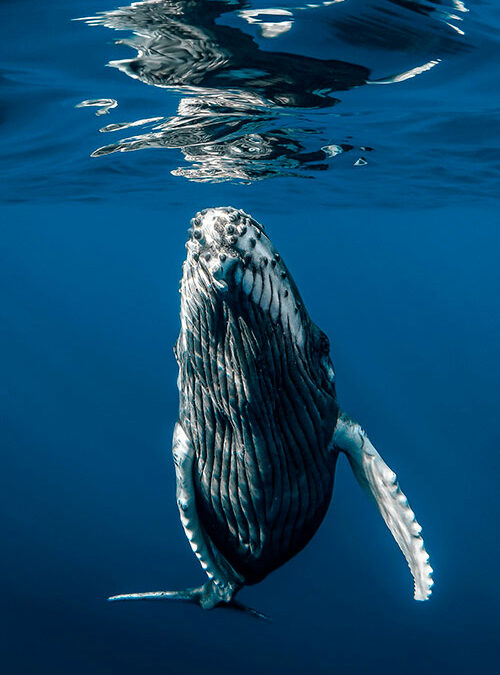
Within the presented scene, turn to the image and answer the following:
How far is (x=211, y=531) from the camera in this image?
5074mm

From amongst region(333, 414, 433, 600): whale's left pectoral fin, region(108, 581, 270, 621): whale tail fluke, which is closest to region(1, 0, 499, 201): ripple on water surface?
region(333, 414, 433, 600): whale's left pectoral fin

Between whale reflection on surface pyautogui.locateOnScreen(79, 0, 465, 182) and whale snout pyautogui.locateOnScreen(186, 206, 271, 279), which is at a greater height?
whale reflection on surface pyautogui.locateOnScreen(79, 0, 465, 182)

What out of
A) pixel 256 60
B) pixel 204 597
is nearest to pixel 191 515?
pixel 204 597

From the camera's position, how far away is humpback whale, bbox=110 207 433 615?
150 inches

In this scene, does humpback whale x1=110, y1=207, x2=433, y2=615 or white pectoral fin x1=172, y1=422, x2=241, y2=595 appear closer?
humpback whale x1=110, y1=207, x2=433, y2=615

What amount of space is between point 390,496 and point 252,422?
4.12ft

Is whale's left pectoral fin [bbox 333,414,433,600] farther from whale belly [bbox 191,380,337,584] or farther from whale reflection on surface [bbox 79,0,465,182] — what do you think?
whale reflection on surface [bbox 79,0,465,182]

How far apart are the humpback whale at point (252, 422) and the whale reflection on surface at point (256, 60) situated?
547 centimetres

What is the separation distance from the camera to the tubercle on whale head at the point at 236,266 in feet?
12.0

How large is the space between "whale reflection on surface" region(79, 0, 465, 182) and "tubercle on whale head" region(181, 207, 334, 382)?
5303 mm

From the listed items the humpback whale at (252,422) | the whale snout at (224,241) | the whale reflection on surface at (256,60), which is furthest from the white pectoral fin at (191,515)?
the whale reflection on surface at (256,60)

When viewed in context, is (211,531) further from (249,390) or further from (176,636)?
(176,636)

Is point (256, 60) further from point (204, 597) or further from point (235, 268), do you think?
point (204, 597)

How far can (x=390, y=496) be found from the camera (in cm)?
453
